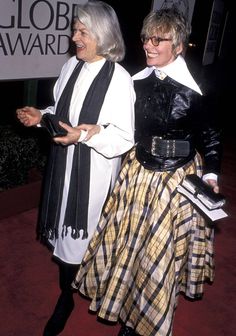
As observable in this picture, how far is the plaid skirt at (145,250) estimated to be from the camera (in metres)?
1.75

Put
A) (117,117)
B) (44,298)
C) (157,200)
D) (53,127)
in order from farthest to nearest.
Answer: (44,298)
(157,200)
(117,117)
(53,127)

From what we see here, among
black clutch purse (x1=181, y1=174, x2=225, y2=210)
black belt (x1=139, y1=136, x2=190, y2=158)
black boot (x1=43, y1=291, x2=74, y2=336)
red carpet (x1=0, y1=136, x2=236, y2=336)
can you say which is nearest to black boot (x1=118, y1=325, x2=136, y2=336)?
red carpet (x1=0, y1=136, x2=236, y2=336)

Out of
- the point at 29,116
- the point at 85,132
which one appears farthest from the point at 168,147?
the point at 29,116

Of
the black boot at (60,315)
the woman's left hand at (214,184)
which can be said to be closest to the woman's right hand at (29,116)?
the woman's left hand at (214,184)

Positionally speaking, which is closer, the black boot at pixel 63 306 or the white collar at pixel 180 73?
the white collar at pixel 180 73

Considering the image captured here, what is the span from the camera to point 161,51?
1.59 meters

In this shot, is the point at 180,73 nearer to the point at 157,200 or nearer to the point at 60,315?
the point at 157,200

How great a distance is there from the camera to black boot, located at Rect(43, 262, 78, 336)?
1980mm

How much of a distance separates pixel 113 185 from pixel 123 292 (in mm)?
594

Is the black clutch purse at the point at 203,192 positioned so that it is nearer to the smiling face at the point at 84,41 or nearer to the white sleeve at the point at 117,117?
the white sleeve at the point at 117,117

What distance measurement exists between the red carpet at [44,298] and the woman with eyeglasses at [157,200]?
33 centimetres

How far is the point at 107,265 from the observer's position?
6.48ft

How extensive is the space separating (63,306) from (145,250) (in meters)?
0.67

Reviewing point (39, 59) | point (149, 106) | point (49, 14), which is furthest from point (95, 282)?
point (49, 14)
